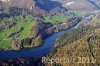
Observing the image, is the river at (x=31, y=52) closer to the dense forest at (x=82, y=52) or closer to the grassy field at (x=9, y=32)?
the grassy field at (x=9, y=32)

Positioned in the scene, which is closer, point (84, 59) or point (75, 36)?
point (84, 59)

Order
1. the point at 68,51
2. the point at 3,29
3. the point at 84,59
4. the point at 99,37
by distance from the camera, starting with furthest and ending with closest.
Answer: the point at 3,29 < the point at 99,37 < the point at 68,51 < the point at 84,59

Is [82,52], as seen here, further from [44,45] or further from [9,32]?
[9,32]

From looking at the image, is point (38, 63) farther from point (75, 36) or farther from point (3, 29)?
point (3, 29)

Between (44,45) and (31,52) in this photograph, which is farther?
(44,45)

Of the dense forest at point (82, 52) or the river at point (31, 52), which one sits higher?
the dense forest at point (82, 52)

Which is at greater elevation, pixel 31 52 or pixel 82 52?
pixel 82 52

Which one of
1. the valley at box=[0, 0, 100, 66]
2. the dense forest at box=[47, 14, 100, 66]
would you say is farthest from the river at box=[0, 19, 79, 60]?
the dense forest at box=[47, 14, 100, 66]

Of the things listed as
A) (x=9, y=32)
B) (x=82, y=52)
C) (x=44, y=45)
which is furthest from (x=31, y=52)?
(x=9, y=32)

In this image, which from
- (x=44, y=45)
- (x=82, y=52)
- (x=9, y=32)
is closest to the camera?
(x=82, y=52)

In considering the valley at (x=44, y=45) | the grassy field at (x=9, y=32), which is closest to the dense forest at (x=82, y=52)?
the valley at (x=44, y=45)

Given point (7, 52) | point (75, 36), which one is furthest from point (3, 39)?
point (75, 36)
